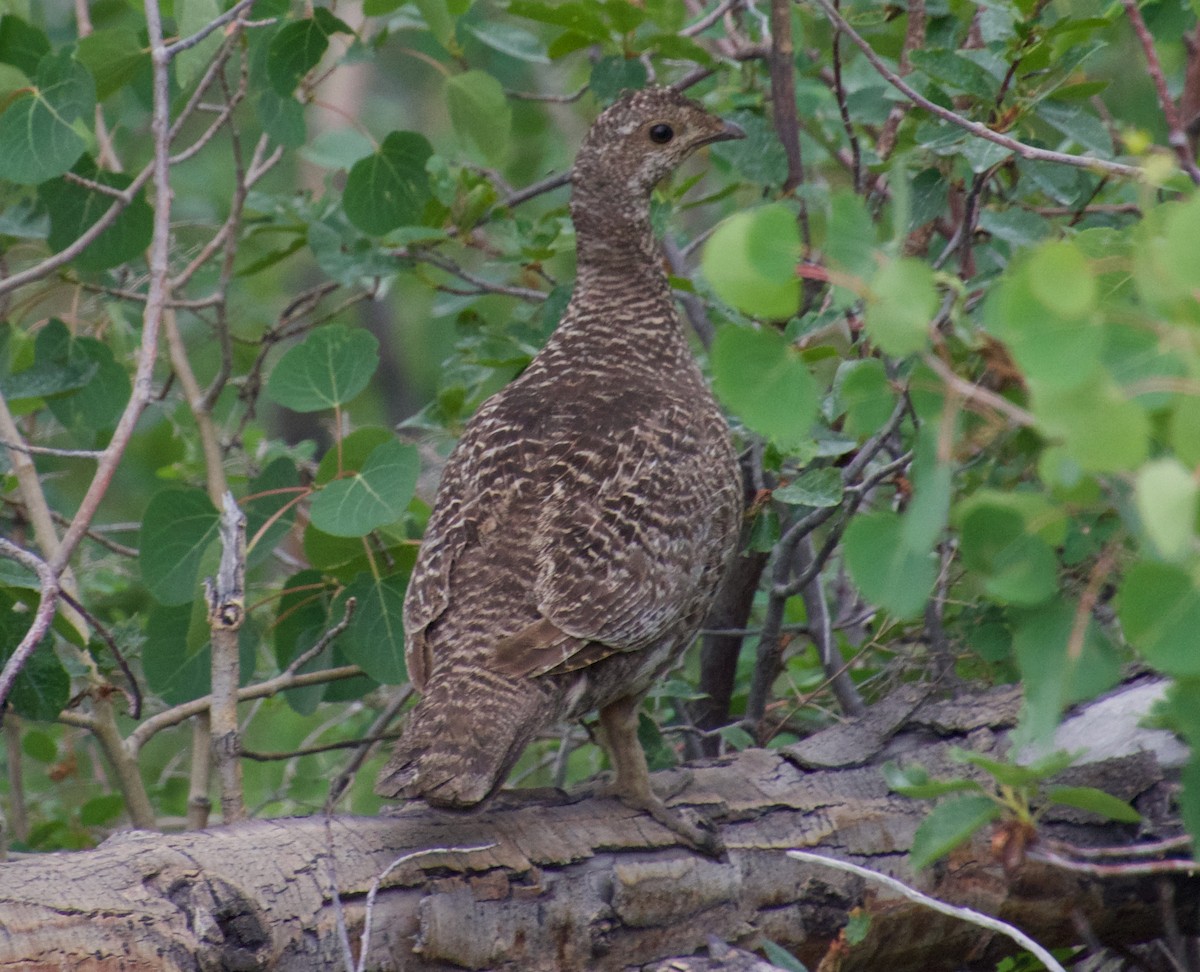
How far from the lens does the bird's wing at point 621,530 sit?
297cm

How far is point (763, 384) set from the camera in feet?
5.36

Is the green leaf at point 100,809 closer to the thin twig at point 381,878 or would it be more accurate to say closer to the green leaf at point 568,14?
the thin twig at point 381,878

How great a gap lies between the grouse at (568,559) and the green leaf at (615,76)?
2.74 ft

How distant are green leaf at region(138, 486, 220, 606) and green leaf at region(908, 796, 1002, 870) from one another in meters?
2.19

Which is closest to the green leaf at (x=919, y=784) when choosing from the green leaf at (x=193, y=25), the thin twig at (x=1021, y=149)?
the thin twig at (x=1021, y=149)

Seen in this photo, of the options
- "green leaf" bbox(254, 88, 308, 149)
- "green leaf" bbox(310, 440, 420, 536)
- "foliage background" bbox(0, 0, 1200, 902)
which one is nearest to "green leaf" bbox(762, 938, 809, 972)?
"foliage background" bbox(0, 0, 1200, 902)

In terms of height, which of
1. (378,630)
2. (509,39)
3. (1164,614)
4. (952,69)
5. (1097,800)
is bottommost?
(378,630)

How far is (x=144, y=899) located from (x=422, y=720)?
658mm

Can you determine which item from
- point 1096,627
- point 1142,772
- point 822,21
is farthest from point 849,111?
point 1096,627

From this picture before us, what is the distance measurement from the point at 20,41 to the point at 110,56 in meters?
0.32

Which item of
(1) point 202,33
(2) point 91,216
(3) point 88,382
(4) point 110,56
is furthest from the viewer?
(3) point 88,382

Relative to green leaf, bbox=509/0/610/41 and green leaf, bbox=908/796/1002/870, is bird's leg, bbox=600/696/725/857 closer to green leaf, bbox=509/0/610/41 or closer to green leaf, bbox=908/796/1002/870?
green leaf, bbox=908/796/1002/870

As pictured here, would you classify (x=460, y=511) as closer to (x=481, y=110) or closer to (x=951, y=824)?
(x=481, y=110)

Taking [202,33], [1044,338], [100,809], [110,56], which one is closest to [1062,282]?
[1044,338]
